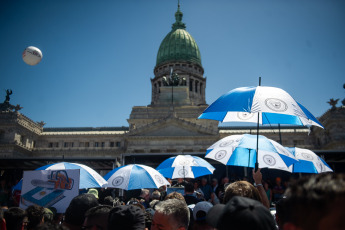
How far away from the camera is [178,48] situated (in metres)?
79.1

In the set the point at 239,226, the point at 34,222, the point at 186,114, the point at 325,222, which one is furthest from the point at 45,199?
the point at 186,114

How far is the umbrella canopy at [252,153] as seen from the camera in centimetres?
833

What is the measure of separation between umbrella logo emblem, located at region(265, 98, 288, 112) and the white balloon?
13024 millimetres

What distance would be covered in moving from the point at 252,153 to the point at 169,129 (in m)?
37.9

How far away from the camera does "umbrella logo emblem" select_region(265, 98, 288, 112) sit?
6.39 metres

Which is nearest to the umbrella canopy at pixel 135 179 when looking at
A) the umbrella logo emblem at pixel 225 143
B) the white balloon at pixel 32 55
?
the umbrella logo emblem at pixel 225 143

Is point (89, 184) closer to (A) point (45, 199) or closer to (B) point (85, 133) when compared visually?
(A) point (45, 199)

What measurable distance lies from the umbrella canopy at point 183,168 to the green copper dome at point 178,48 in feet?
221

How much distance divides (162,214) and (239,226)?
74.8 inches

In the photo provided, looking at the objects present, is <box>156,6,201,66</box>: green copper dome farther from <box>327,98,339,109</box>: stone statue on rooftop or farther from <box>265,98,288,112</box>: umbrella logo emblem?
<box>265,98,288,112</box>: umbrella logo emblem

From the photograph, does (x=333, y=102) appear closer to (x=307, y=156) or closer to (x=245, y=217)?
(x=307, y=156)

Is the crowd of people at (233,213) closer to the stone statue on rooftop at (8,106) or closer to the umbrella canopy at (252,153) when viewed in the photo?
the umbrella canopy at (252,153)

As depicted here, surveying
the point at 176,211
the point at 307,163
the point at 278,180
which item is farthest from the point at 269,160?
the point at 278,180

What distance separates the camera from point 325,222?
5.46 ft
